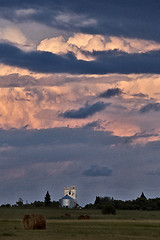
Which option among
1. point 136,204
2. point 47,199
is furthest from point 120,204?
point 47,199

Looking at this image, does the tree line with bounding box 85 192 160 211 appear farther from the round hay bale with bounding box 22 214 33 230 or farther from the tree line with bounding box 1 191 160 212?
the round hay bale with bounding box 22 214 33 230

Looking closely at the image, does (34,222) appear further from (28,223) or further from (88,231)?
(88,231)

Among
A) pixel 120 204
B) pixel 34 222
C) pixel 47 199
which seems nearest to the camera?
pixel 34 222

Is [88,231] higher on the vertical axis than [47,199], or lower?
lower

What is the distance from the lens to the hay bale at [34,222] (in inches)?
2223

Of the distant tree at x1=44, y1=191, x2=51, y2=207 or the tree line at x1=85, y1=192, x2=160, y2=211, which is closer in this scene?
the tree line at x1=85, y1=192, x2=160, y2=211

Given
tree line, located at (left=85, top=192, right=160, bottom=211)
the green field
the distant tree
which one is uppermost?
the distant tree

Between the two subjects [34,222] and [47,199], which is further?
[47,199]

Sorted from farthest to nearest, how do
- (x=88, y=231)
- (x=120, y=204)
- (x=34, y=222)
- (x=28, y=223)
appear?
(x=120, y=204) → (x=28, y=223) → (x=34, y=222) → (x=88, y=231)

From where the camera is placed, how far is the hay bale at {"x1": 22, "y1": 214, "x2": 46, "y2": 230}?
56469 mm

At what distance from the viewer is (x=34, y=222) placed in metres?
56.5

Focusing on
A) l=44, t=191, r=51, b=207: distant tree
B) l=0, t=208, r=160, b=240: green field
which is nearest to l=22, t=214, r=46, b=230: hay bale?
l=0, t=208, r=160, b=240: green field

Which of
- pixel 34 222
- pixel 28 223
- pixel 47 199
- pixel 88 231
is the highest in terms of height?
pixel 47 199

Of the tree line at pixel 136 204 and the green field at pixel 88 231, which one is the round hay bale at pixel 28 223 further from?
the tree line at pixel 136 204
